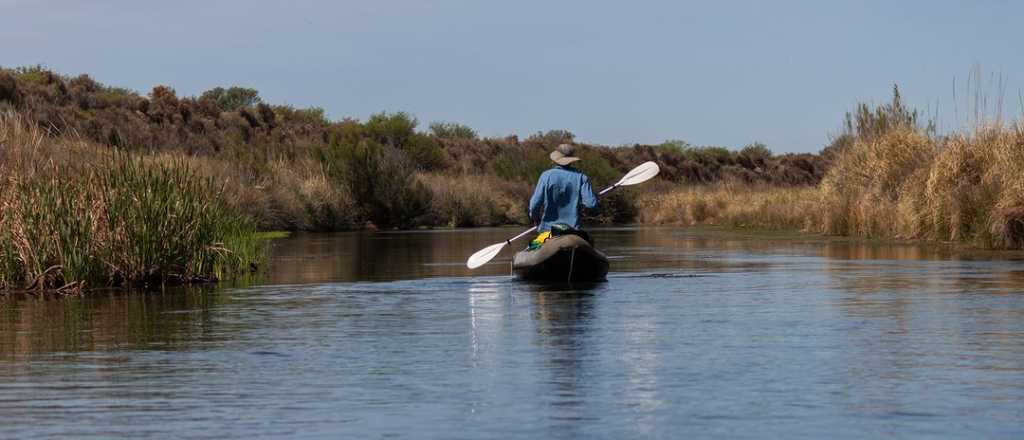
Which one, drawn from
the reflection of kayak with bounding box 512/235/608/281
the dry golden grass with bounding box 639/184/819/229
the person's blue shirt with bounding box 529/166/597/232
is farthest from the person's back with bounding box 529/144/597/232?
the dry golden grass with bounding box 639/184/819/229

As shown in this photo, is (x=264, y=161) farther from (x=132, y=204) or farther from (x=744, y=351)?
(x=744, y=351)

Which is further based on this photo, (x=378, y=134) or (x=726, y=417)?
(x=378, y=134)

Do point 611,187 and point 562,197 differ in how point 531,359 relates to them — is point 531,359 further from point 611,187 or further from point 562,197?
point 611,187

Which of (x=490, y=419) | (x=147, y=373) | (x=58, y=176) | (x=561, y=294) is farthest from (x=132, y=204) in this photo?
(x=490, y=419)

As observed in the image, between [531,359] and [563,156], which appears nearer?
[531,359]

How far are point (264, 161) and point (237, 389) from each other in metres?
45.2

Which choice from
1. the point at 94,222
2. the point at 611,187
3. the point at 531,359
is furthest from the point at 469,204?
the point at 531,359

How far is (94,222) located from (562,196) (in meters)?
5.87

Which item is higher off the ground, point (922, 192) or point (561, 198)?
point (922, 192)

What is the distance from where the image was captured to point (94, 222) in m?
18.4

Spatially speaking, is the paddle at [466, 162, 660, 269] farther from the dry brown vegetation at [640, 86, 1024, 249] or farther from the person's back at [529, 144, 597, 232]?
the dry brown vegetation at [640, 86, 1024, 249]

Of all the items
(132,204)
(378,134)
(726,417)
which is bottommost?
(726,417)

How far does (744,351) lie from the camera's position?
1159cm

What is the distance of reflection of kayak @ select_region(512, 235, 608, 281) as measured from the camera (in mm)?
19547
